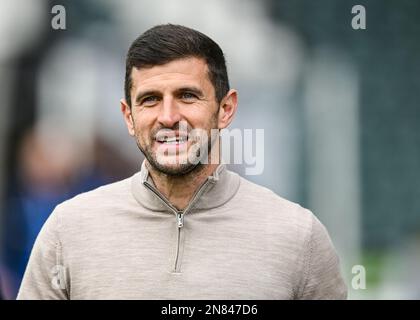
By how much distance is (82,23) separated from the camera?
4.92m

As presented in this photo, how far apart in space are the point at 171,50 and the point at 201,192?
0.48 meters

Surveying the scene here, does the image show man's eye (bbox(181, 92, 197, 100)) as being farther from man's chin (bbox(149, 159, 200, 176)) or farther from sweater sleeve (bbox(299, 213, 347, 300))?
sweater sleeve (bbox(299, 213, 347, 300))

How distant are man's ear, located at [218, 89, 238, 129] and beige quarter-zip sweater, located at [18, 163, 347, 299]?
162mm

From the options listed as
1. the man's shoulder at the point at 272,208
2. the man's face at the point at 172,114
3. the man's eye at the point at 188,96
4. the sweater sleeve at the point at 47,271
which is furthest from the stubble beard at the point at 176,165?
the sweater sleeve at the point at 47,271

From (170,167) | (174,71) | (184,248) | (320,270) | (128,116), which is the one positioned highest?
(174,71)

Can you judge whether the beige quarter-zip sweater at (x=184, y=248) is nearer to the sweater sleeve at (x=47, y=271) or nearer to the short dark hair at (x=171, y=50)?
the sweater sleeve at (x=47, y=271)

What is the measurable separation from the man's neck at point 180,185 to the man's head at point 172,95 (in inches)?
1.7

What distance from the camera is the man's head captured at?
86.4 inches

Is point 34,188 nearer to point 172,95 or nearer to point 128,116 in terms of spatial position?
point 128,116

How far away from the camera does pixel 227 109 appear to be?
2436 mm

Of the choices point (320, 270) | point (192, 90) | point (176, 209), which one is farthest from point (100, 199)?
point (320, 270)

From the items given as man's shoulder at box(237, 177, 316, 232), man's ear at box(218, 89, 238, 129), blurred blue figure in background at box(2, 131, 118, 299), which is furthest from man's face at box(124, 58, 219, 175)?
blurred blue figure in background at box(2, 131, 118, 299)
